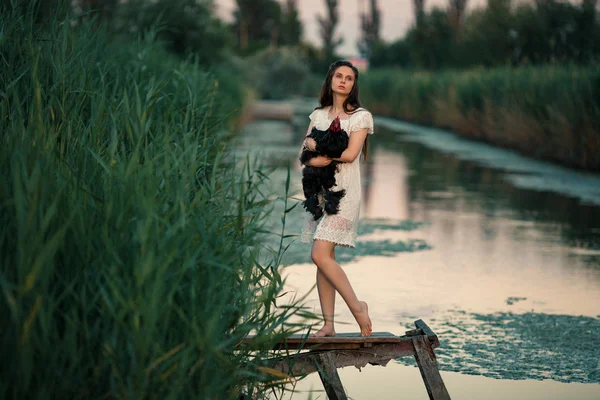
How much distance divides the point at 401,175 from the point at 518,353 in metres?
11.3

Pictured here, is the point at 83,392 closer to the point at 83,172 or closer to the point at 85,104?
the point at 83,172

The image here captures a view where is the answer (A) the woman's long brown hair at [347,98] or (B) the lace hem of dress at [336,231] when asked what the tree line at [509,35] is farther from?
(B) the lace hem of dress at [336,231]

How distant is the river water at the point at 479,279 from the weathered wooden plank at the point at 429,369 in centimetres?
37

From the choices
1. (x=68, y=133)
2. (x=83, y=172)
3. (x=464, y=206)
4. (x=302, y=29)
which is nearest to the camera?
(x=83, y=172)

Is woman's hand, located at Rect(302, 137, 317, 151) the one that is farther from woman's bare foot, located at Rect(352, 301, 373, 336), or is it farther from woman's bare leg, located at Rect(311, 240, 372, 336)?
woman's bare foot, located at Rect(352, 301, 373, 336)

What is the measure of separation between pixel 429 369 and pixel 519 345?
1.42m

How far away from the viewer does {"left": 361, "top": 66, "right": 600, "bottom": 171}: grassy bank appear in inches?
665

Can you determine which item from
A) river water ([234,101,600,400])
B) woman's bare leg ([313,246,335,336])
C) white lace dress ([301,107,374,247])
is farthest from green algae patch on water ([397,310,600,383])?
white lace dress ([301,107,374,247])

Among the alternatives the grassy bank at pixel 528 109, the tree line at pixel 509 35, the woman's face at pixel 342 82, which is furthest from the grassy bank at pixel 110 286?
the tree line at pixel 509 35

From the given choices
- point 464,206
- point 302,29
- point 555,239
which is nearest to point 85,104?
point 555,239

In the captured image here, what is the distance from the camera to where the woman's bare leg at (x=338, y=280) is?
4.94m

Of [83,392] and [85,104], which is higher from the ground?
[85,104]

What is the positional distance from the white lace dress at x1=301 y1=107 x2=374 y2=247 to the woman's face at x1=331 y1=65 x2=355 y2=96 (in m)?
0.13

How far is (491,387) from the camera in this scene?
201 inches
